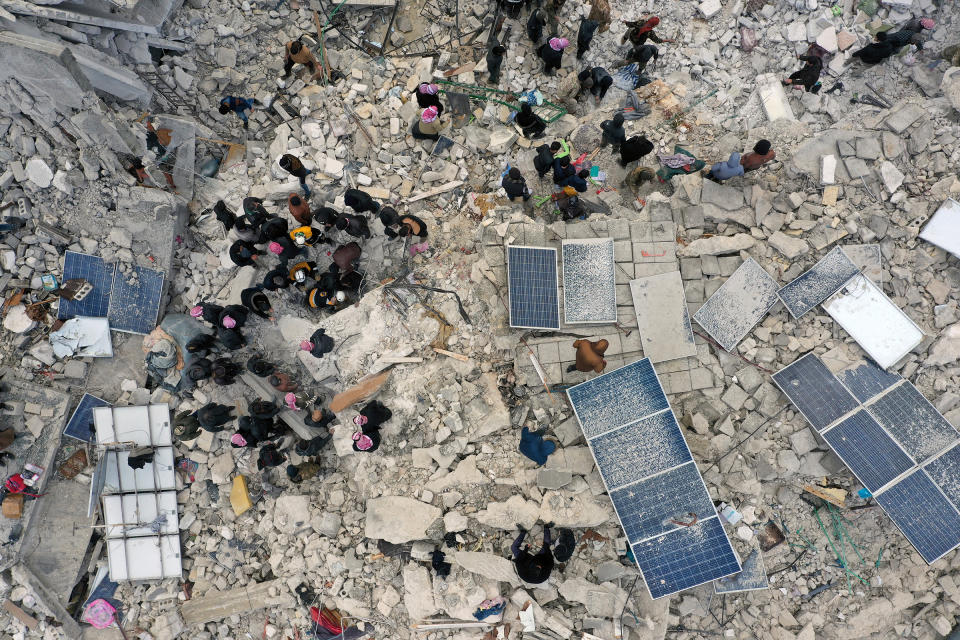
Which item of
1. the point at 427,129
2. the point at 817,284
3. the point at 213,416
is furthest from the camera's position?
the point at 427,129

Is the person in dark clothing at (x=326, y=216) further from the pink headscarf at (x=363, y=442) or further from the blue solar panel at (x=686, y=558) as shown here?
the blue solar panel at (x=686, y=558)

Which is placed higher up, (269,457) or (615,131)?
(615,131)

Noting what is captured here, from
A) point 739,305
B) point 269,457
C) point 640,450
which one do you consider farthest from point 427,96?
point 640,450

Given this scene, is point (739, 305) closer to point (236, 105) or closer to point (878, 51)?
point (878, 51)

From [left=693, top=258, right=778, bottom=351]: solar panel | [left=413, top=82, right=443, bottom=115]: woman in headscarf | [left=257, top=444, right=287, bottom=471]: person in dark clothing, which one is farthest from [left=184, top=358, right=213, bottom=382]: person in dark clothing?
[left=693, top=258, right=778, bottom=351]: solar panel

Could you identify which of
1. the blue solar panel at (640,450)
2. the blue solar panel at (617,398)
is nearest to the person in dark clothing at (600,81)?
the blue solar panel at (617,398)
